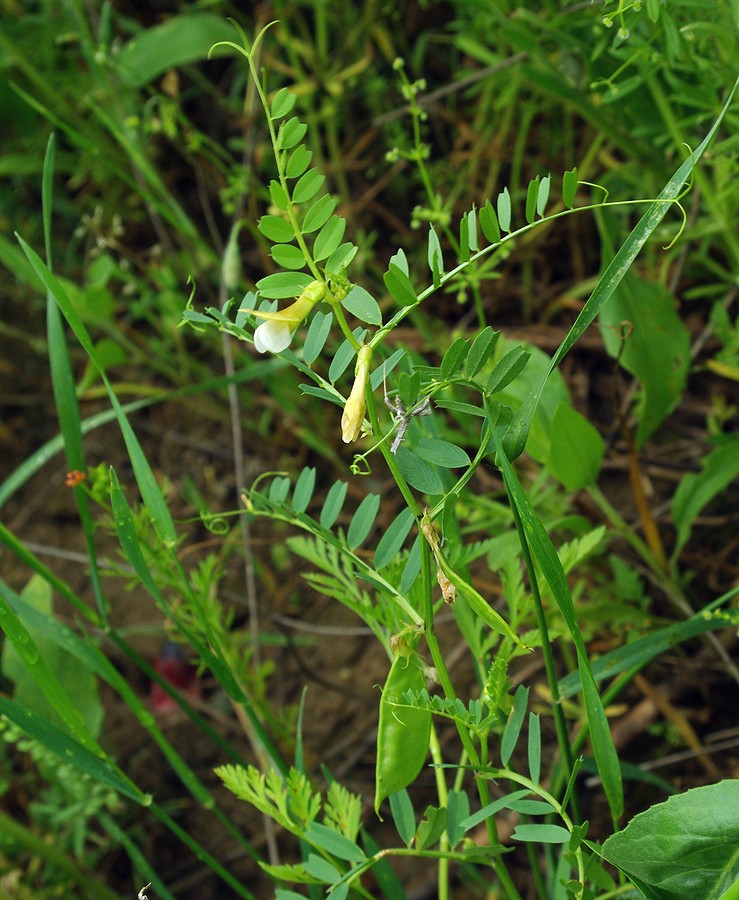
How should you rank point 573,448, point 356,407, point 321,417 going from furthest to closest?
point 321,417 → point 573,448 → point 356,407

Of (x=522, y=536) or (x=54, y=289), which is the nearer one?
(x=522, y=536)

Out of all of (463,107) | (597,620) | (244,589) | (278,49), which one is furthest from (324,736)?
(278,49)

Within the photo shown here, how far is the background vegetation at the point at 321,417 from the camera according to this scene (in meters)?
0.90

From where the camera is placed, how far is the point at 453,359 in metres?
0.54

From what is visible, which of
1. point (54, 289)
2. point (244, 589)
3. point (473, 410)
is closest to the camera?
point (473, 410)

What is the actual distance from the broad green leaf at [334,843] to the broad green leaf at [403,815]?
40 millimetres

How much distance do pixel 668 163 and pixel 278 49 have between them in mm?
747

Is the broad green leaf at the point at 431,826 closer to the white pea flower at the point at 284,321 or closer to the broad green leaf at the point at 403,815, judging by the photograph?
the broad green leaf at the point at 403,815

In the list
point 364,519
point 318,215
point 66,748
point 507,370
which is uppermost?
point 318,215

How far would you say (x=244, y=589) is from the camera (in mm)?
1415

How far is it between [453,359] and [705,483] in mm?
605

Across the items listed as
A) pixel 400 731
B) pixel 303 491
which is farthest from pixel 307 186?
pixel 400 731

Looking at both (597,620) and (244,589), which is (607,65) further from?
(244,589)

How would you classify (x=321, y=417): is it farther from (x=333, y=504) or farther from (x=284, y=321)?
(x=284, y=321)
